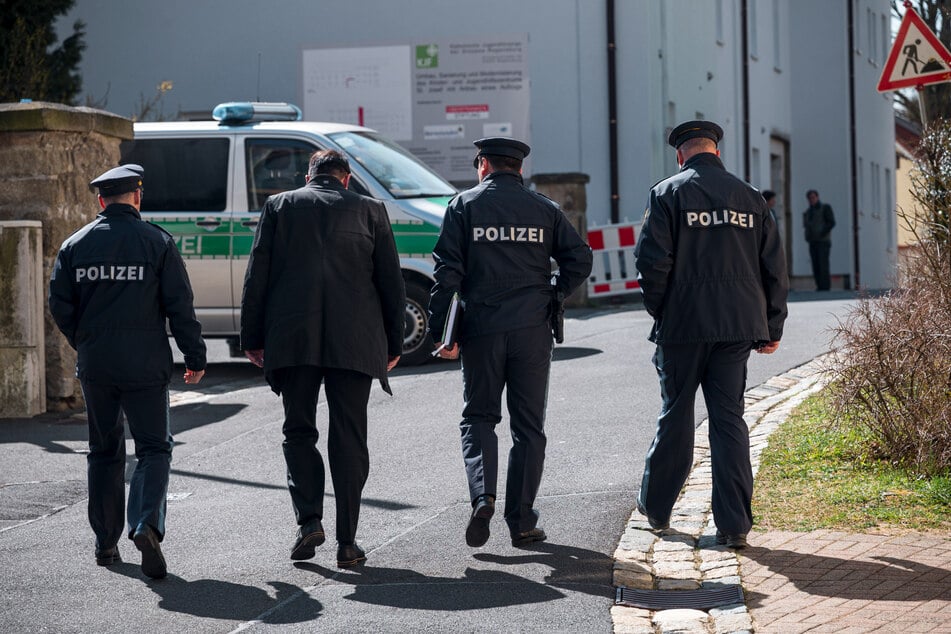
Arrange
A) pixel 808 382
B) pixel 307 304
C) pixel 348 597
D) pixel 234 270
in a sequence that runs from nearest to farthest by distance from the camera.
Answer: pixel 348 597 < pixel 307 304 < pixel 808 382 < pixel 234 270

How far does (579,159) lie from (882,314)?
17.9m

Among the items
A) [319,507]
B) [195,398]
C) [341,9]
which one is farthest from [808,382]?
[341,9]

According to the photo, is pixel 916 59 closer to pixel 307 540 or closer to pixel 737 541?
pixel 737 541

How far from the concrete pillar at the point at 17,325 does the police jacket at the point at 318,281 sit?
16.3ft

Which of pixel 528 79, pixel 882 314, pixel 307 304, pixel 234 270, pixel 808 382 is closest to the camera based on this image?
pixel 307 304

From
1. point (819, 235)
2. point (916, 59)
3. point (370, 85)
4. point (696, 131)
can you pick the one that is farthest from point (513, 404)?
point (819, 235)

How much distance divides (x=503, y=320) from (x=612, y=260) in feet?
44.1

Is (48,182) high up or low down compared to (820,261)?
up

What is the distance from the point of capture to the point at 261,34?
27609 mm

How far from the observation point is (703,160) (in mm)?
6645

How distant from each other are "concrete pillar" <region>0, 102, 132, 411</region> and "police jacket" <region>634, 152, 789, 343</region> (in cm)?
609

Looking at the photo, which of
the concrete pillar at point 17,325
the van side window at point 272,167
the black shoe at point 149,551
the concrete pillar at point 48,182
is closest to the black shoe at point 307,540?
the black shoe at point 149,551

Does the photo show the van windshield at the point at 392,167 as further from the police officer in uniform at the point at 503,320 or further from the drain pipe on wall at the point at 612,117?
the drain pipe on wall at the point at 612,117

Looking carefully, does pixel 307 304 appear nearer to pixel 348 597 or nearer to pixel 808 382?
pixel 348 597
